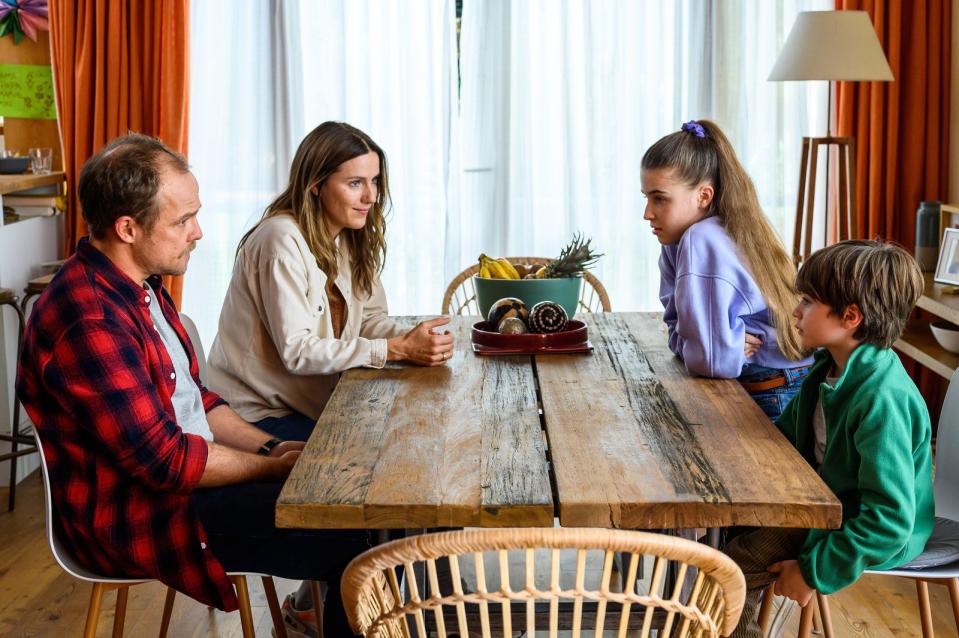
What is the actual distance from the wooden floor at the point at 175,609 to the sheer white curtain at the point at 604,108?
6.32 feet

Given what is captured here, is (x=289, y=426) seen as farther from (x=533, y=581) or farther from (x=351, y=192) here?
(x=533, y=581)

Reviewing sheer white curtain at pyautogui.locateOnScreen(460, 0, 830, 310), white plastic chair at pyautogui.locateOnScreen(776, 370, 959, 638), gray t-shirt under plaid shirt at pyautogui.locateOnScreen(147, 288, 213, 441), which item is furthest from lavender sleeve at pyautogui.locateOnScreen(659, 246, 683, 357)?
sheer white curtain at pyautogui.locateOnScreen(460, 0, 830, 310)

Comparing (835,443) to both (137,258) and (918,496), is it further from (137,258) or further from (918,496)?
(137,258)

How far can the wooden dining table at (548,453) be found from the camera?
1535 mm

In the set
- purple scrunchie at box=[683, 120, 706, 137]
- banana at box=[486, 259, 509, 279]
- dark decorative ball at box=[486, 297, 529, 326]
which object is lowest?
dark decorative ball at box=[486, 297, 529, 326]

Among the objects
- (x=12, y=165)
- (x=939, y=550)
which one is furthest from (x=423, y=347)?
(x=12, y=165)

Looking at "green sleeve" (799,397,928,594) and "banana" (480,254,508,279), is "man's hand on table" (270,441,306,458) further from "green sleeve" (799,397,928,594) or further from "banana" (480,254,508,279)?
"green sleeve" (799,397,928,594)

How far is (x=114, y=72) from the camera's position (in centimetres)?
423

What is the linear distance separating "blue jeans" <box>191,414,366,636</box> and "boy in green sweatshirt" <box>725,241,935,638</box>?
74 centimetres

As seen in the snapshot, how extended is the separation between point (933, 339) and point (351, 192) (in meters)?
2.17

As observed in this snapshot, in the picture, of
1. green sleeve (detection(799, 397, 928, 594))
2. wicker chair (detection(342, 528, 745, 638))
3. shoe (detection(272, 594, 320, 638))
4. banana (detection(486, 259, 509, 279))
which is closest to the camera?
wicker chair (detection(342, 528, 745, 638))

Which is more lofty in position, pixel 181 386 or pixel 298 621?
pixel 181 386

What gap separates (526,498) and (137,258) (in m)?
0.87

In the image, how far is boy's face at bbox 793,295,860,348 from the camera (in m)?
1.87
